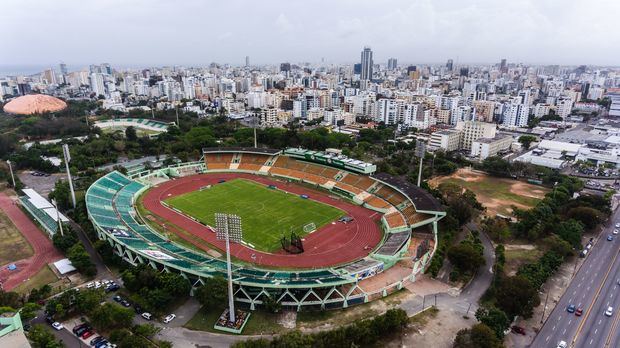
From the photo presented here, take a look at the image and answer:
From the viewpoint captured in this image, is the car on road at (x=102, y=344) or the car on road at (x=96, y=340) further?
the car on road at (x=96, y=340)

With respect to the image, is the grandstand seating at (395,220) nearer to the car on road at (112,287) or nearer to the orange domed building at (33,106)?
the car on road at (112,287)

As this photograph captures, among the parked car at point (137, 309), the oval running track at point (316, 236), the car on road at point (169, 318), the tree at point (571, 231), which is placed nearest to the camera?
the car on road at point (169, 318)

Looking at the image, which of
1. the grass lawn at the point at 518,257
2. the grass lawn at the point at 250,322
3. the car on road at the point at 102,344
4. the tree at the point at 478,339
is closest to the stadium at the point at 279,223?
the grass lawn at the point at 250,322

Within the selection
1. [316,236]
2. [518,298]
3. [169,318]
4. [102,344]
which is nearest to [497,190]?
[316,236]

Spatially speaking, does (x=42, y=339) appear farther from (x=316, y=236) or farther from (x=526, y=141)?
(x=526, y=141)

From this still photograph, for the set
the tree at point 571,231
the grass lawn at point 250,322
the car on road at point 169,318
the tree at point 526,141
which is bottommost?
the grass lawn at point 250,322
